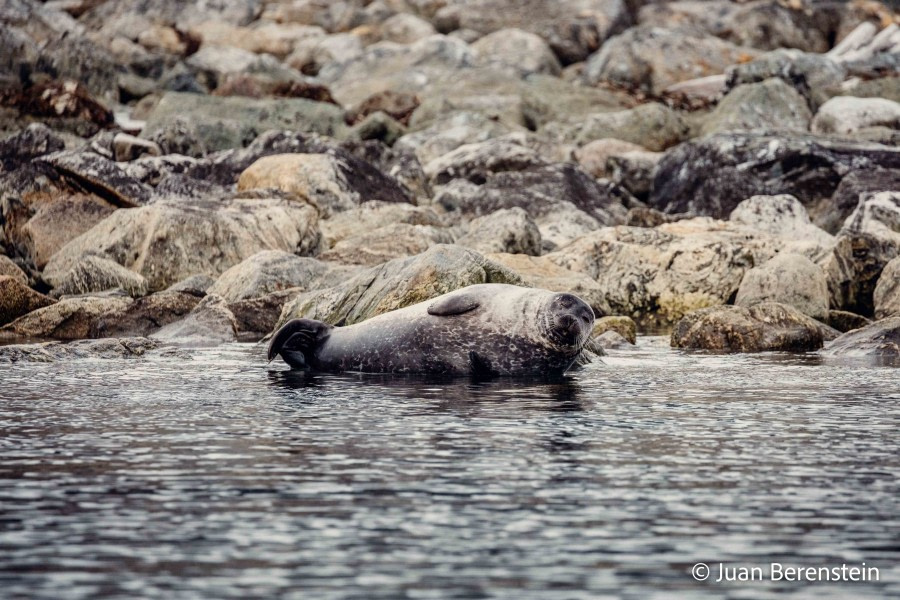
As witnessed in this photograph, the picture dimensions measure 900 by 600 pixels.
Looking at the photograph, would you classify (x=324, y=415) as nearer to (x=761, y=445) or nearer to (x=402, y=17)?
(x=761, y=445)

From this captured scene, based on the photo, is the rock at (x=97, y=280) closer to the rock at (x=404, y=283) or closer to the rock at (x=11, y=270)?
the rock at (x=11, y=270)

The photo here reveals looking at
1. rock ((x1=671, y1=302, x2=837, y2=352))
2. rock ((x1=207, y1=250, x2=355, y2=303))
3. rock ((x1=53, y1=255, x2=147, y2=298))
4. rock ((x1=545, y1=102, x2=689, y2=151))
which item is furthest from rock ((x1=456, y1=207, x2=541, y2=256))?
rock ((x1=545, y1=102, x2=689, y2=151))

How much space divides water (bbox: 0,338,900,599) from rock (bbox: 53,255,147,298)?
9.80 m

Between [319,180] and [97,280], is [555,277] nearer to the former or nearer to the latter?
[97,280]

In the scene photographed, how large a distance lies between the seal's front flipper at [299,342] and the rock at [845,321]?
8707 millimetres

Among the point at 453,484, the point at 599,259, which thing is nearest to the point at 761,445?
the point at 453,484

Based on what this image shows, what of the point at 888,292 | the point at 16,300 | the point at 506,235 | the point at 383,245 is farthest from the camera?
the point at 506,235

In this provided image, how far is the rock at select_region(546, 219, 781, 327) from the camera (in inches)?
917

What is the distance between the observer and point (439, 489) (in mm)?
7547

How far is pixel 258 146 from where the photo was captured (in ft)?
111

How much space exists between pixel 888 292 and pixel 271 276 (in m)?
8.73

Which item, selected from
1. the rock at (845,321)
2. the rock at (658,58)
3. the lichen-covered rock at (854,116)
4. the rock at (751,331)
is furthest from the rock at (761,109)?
the rock at (751,331)

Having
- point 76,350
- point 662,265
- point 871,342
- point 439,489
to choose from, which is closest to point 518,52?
point 662,265

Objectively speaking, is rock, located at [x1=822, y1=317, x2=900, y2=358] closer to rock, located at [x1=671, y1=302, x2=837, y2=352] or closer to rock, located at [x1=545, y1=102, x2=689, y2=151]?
rock, located at [x1=671, y1=302, x2=837, y2=352]
